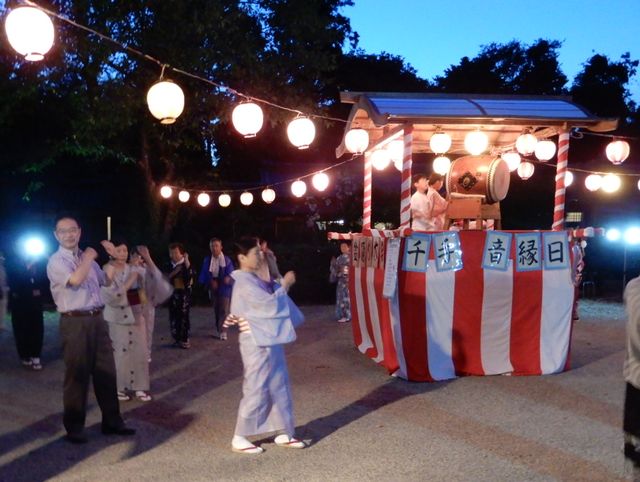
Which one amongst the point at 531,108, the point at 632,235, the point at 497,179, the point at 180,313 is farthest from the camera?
the point at 632,235

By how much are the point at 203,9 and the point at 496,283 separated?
33.0ft

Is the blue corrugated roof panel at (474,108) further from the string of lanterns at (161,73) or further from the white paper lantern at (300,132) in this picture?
the white paper lantern at (300,132)

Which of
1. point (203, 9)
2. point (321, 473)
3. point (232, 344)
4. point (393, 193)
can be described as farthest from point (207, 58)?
point (321, 473)

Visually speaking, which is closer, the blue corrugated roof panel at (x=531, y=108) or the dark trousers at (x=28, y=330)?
the blue corrugated roof panel at (x=531, y=108)

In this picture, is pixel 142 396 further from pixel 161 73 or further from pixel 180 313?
pixel 161 73

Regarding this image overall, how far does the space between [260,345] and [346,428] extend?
4.33ft

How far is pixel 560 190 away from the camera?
8.25 m

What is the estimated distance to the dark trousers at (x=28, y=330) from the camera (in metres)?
8.10

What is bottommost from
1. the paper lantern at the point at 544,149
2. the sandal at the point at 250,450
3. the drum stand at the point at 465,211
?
the sandal at the point at 250,450

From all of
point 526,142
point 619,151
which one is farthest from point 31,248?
point 619,151

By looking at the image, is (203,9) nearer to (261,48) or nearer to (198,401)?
(261,48)

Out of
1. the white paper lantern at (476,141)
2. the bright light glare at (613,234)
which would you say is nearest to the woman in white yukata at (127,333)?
the white paper lantern at (476,141)

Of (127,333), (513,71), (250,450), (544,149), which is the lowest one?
(250,450)

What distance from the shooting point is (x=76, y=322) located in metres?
5.03
